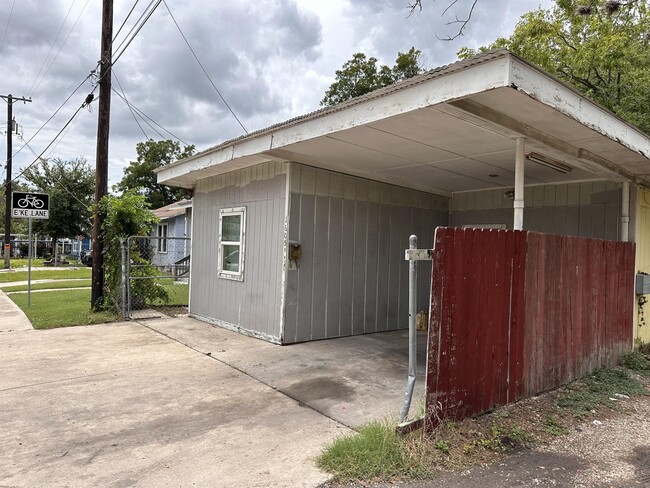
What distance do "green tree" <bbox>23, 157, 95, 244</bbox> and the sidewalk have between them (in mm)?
16201

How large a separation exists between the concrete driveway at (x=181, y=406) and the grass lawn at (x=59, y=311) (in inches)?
44.6

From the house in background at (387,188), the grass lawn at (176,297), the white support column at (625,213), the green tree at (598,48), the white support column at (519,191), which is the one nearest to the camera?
the house in background at (387,188)

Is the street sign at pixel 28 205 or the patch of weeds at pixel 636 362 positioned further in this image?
the street sign at pixel 28 205

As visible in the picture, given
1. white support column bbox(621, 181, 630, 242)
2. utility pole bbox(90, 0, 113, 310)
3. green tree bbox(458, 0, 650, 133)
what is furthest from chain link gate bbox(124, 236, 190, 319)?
green tree bbox(458, 0, 650, 133)

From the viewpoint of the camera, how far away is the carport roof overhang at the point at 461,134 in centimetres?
315

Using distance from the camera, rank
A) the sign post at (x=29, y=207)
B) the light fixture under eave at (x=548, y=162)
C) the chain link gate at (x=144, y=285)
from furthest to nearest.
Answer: the sign post at (x=29, y=207) → the chain link gate at (x=144, y=285) → the light fixture under eave at (x=548, y=162)

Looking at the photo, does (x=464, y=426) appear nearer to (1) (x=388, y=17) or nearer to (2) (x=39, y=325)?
(1) (x=388, y=17)

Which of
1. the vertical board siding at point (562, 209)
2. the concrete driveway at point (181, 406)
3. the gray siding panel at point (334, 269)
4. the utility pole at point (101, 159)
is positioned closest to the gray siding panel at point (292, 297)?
the concrete driveway at point (181, 406)

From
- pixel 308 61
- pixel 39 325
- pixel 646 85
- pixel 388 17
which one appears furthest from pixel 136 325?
pixel 646 85

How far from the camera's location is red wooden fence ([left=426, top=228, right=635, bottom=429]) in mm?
3105

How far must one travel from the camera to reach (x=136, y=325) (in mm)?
7328

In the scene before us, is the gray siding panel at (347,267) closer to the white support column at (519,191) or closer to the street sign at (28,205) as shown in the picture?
the white support column at (519,191)

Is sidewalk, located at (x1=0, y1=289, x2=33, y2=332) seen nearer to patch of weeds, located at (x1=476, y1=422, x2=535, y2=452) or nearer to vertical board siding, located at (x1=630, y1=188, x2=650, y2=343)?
patch of weeds, located at (x1=476, y1=422, x2=535, y2=452)

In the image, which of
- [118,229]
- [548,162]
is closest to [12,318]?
[118,229]
